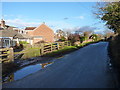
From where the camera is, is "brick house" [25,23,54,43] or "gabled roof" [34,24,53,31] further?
"gabled roof" [34,24,53,31]

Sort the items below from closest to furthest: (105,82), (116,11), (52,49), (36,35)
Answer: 1. (105,82)
2. (116,11)
3. (52,49)
4. (36,35)

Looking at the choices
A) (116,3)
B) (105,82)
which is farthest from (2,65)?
(116,3)

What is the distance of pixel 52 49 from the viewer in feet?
59.9

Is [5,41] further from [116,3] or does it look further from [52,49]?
[116,3]

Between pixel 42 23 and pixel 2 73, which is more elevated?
pixel 42 23

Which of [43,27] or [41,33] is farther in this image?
[43,27]

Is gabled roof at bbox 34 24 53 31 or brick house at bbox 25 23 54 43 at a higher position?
gabled roof at bbox 34 24 53 31

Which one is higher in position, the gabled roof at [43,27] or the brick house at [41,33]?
the gabled roof at [43,27]

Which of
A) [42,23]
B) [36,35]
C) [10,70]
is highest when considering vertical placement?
[42,23]

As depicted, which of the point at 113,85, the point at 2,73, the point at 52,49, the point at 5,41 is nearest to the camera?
the point at 113,85

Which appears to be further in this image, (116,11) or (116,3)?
(116,11)

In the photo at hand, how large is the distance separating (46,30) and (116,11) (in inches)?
1441

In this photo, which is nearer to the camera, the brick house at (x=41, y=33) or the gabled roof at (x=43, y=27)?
the brick house at (x=41, y=33)

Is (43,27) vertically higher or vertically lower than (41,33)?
higher
